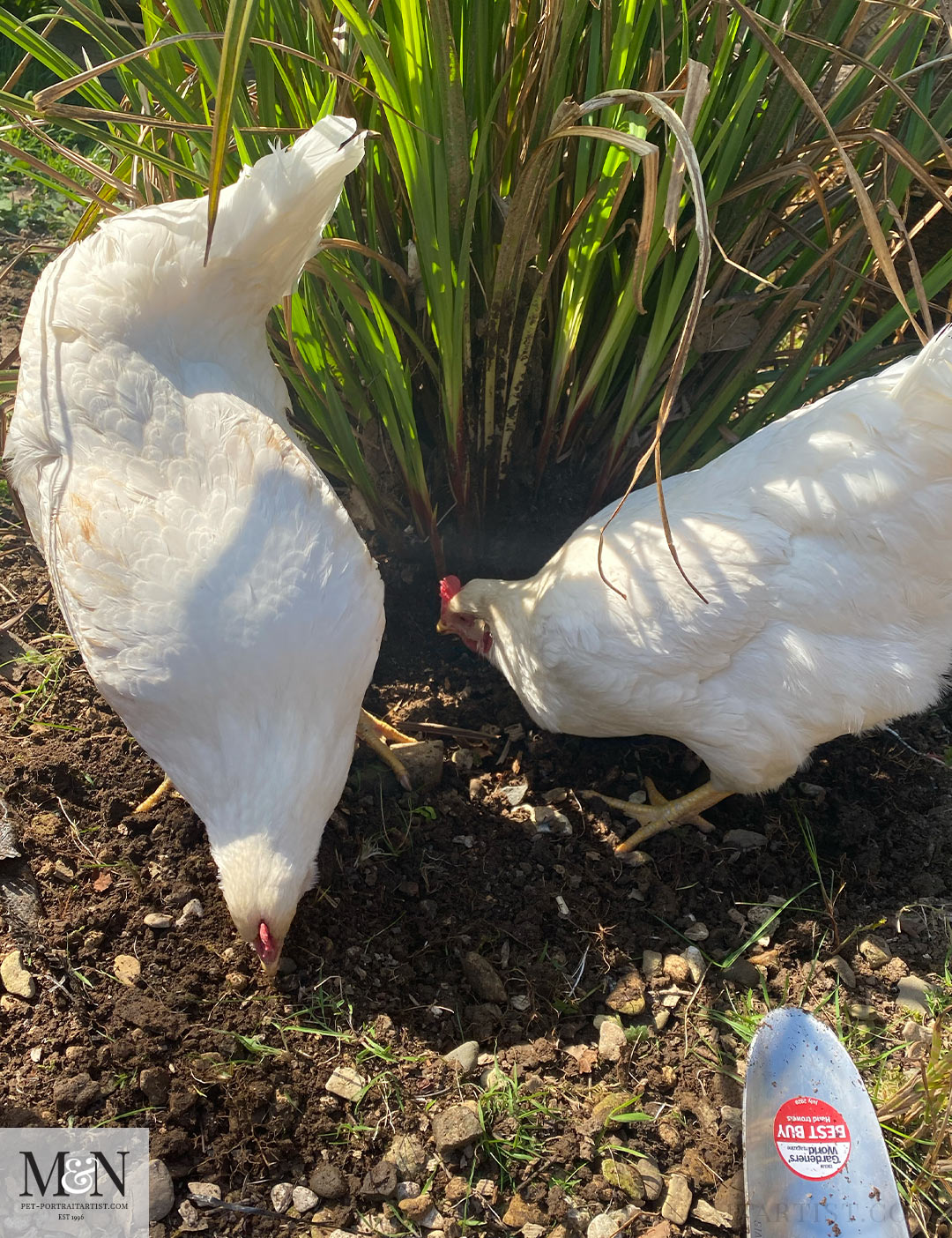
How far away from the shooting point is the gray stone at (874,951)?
194cm

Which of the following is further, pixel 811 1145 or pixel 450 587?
pixel 450 587

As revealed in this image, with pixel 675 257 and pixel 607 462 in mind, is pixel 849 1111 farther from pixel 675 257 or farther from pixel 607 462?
pixel 675 257

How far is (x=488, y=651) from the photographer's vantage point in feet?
8.11

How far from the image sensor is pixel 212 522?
1678 millimetres

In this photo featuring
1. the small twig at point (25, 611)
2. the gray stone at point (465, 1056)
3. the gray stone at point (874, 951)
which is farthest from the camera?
the small twig at point (25, 611)

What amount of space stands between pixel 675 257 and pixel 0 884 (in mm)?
2176

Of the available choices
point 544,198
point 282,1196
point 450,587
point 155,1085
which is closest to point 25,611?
point 450,587

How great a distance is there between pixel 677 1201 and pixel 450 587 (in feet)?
5.18

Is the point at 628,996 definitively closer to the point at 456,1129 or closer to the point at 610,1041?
the point at 610,1041

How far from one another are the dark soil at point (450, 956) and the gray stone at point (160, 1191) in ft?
0.06

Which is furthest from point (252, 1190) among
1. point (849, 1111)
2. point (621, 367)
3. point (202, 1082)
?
point (621, 367)

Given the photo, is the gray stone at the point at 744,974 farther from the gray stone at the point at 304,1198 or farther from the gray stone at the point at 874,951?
the gray stone at the point at 304,1198

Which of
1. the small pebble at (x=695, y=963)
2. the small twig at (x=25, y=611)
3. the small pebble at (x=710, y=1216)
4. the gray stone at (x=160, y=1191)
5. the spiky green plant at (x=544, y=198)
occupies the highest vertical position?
the spiky green plant at (x=544, y=198)

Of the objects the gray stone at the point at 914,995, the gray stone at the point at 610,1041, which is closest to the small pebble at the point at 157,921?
the gray stone at the point at 610,1041
